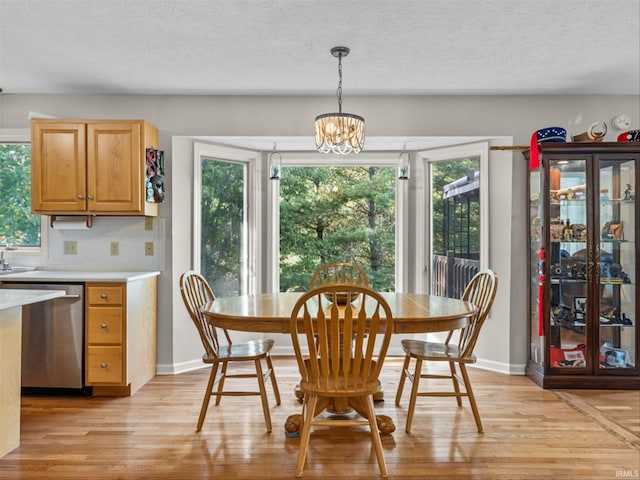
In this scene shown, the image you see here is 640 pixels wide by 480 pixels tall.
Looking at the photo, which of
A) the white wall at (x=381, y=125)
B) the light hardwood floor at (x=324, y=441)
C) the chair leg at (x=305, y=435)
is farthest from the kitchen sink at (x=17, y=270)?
the chair leg at (x=305, y=435)

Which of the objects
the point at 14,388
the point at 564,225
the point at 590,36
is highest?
the point at 590,36

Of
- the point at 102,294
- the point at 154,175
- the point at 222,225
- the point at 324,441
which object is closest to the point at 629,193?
the point at 324,441

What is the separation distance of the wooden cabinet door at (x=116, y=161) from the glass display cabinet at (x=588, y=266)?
3110 millimetres

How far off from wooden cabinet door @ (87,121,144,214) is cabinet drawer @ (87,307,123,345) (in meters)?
0.78

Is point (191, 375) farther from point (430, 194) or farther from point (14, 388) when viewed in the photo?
point (430, 194)

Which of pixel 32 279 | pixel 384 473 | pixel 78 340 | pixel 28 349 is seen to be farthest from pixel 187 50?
pixel 384 473

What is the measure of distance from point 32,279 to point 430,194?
3353 mm

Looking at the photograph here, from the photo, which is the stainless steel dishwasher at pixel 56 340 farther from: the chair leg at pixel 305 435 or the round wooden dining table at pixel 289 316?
the chair leg at pixel 305 435

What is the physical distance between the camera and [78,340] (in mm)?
2977

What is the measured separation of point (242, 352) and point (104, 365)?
45.0 inches

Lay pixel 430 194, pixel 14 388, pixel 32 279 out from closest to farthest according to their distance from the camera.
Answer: pixel 14 388 → pixel 32 279 → pixel 430 194

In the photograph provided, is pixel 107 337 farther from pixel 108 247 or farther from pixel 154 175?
pixel 154 175

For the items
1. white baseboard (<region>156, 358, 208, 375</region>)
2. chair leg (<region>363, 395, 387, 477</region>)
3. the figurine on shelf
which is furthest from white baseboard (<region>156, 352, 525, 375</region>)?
chair leg (<region>363, 395, 387, 477</region>)

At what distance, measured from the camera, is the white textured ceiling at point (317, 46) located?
2.25 m
